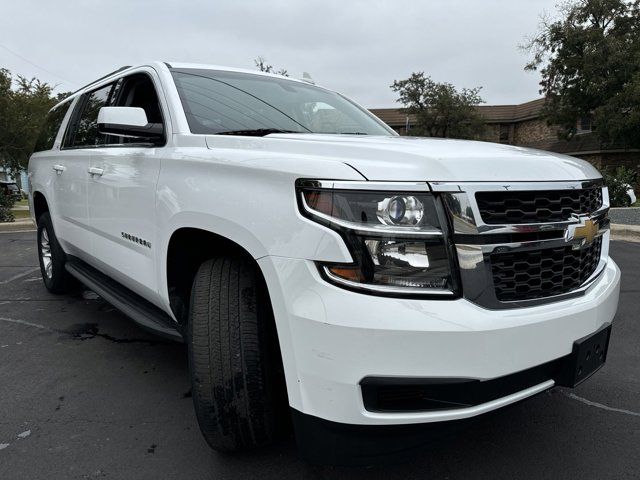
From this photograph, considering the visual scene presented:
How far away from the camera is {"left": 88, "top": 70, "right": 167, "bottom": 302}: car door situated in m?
2.51

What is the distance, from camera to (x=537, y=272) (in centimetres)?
177

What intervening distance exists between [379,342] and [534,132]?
40.1m

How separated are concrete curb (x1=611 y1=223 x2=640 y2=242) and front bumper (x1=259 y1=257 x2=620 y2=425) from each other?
9162mm

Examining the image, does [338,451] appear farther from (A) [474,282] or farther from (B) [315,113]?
(B) [315,113]

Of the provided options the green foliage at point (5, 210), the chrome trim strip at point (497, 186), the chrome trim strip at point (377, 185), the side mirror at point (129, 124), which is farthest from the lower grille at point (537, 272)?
the green foliage at point (5, 210)

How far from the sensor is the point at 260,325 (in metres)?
1.92

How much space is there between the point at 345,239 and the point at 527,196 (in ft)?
2.28

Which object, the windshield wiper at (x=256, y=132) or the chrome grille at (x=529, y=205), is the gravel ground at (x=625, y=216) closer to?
the chrome grille at (x=529, y=205)

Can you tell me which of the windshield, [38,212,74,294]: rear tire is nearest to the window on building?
the windshield

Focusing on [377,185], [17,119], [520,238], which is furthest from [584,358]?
[17,119]

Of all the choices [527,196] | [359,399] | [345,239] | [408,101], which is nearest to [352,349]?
[359,399]

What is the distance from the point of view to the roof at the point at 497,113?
37.7m

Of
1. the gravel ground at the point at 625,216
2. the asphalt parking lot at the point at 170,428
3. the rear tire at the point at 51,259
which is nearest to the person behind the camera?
the asphalt parking lot at the point at 170,428

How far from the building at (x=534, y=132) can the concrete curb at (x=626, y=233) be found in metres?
21.8
